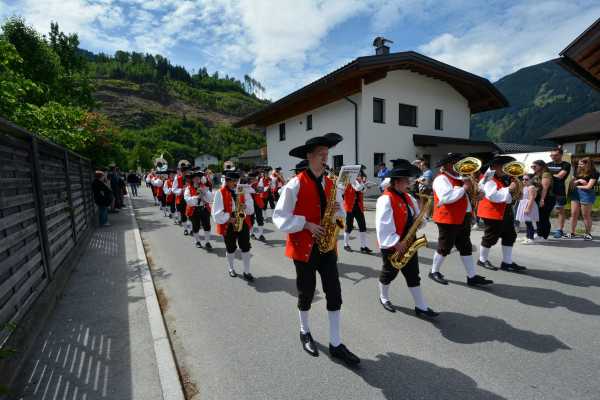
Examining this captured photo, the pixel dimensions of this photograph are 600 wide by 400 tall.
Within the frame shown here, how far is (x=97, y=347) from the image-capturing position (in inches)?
125

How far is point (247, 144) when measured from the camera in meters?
106

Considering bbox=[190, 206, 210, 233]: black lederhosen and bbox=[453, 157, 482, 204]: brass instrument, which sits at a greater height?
bbox=[453, 157, 482, 204]: brass instrument

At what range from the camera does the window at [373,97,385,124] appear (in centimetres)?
1745

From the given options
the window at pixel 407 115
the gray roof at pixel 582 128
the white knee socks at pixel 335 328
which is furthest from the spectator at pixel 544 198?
the gray roof at pixel 582 128

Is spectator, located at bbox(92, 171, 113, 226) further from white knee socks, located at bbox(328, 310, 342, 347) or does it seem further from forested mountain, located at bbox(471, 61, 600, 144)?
forested mountain, located at bbox(471, 61, 600, 144)

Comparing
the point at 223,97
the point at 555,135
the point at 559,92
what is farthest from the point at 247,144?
the point at 559,92

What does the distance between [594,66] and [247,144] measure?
10363cm

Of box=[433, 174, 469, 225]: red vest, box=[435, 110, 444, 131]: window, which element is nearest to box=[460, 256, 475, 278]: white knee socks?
box=[433, 174, 469, 225]: red vest

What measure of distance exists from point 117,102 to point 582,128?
431 ft

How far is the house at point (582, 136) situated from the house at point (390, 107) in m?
11.2

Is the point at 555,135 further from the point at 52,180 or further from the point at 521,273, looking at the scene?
the point at 52,180

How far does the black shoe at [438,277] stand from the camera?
4812 millimetres

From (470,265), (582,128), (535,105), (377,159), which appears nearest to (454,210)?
(470,265)

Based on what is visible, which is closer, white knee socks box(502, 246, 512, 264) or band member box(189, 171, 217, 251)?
white knee socks box(502, 246, 512, 264)
